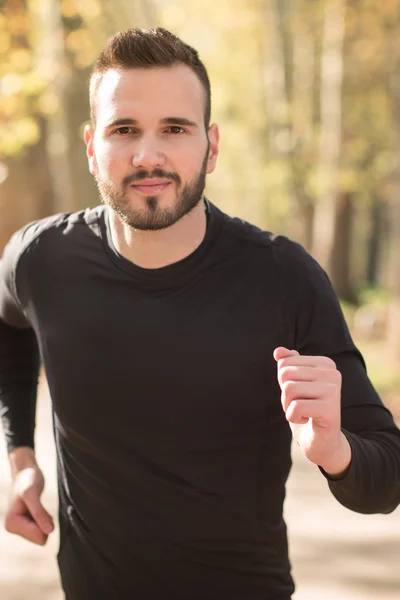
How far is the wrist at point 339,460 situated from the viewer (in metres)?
2.12

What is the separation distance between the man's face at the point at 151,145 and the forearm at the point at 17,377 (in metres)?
0.84

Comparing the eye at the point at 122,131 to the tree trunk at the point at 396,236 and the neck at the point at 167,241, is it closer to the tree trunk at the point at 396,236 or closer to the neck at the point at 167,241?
the neck at the point at 167,241

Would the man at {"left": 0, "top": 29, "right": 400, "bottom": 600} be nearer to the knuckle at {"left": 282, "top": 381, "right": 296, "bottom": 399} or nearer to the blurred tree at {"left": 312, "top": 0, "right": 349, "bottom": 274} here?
the knuckle at {"left": 282, "top": 381, "right": 296, "bottom": 399}

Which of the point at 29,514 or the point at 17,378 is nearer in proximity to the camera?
the point at 29,514

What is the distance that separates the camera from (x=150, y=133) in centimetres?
259

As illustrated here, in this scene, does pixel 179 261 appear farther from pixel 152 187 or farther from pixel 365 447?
pixel 365 447

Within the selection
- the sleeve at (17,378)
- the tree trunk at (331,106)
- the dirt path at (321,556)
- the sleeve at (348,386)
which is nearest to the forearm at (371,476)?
the sleeve at (348,386)

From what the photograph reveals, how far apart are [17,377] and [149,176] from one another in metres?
1.09

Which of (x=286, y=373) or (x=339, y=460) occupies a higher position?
(x=286, y=373)

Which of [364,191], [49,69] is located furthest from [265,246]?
[364,191]

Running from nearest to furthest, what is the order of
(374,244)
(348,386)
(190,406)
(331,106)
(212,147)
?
(348,386), (190,406), (212,147), (331,106), (374,244)

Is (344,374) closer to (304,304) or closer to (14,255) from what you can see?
(304,304)

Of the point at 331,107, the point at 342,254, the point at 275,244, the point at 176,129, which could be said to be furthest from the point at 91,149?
the point at 342,254

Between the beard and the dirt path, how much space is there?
10.1 feet
